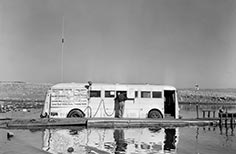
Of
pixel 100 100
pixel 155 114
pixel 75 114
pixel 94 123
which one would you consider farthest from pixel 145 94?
pixel 75 114

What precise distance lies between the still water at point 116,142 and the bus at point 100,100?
3.01 metres

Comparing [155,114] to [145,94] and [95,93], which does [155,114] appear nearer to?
[145,94]

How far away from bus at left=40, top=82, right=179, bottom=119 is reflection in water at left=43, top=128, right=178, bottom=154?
3.13 meters

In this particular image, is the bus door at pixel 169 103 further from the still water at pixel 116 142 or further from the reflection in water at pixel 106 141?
the reflection in water at pixel 106 141

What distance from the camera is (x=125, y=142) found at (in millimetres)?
17875

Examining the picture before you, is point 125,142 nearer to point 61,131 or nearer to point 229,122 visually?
point 61,131

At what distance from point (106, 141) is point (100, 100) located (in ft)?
26.7

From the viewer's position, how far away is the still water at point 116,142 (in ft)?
51.4

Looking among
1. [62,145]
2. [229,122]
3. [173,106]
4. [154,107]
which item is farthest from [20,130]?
[229,122]

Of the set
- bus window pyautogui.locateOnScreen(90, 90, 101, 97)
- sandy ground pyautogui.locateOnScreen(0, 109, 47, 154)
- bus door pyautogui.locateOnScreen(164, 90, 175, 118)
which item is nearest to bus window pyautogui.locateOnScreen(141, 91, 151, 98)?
bus door pyautogui.locateOnScreen(164, 90, 175, 118)

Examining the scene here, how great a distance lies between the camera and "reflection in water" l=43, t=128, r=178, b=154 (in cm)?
1555

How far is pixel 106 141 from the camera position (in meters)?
18.1

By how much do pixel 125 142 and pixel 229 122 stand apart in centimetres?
1378

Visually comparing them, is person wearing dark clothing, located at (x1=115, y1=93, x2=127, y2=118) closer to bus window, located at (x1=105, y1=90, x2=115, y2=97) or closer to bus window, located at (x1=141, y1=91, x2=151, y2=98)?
bus window, located at (x1=105, y1=90, x2=115, y2=97)
